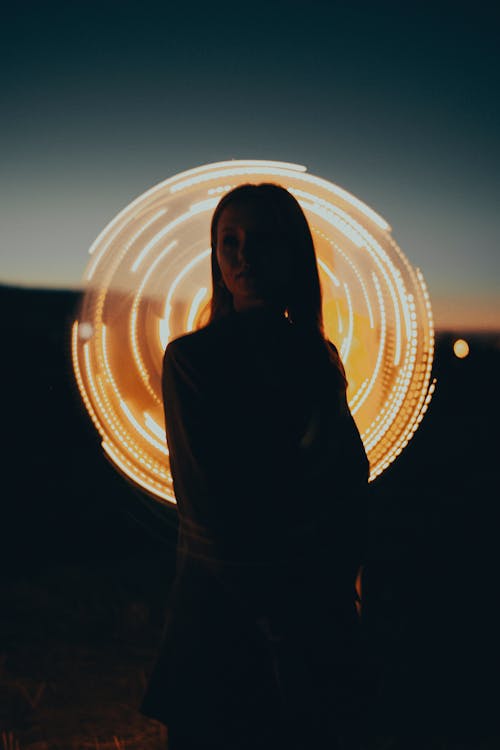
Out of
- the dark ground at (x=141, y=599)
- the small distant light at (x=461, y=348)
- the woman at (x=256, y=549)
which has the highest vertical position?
the small distant light at (x=461, y=348)

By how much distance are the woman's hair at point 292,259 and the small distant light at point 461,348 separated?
2.01 metres

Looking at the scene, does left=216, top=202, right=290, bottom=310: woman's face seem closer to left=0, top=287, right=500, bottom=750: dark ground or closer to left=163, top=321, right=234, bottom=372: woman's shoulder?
left=163, top=321, right=234, bottom=372: woman's shoulder

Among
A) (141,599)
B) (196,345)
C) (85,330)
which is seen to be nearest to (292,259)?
(196,345)

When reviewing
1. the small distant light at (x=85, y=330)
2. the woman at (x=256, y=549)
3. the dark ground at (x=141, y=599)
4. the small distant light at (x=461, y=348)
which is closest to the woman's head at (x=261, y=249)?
the woman at (x=256, y=549)

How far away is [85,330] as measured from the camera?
12.1 ft

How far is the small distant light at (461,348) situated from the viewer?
4.27 metres

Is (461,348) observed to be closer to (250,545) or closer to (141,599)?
(141,599)

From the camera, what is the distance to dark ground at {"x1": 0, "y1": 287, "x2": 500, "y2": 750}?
12.9ft

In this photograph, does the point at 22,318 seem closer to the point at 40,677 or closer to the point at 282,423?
the point at 40,677

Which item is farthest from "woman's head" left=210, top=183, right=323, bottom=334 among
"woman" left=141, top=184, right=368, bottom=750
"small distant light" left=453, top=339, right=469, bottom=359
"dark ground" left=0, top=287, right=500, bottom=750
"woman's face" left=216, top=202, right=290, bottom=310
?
"small distant light" left=453, top=339, right=469, bottom=359

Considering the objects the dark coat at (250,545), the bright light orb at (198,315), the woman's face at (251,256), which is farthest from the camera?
the bright light orb at (198,315)

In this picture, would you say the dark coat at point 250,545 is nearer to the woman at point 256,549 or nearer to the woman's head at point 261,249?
the woman at point 256,549

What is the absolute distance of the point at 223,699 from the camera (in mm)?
2021

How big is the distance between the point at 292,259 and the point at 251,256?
0.47 feet
